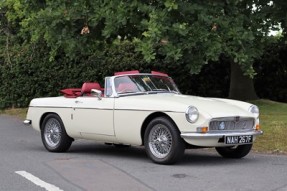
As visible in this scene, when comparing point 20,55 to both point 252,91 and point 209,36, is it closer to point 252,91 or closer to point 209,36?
point 252,91

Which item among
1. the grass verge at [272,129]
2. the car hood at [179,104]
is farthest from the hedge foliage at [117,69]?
the car hood at [179,104]

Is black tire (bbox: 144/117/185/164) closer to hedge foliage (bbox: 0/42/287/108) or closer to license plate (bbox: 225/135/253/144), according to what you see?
license plate (bbox: 225/135/253/144)

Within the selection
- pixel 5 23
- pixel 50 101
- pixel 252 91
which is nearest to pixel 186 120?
pixel 50 101

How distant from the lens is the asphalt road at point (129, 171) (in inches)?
275

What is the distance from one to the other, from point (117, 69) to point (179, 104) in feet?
41.0

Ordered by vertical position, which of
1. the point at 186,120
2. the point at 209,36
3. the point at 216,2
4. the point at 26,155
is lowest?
the point at 26,155

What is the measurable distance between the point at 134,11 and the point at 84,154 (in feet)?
15.7

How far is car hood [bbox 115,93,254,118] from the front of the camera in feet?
27.0

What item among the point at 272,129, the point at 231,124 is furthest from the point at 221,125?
the point at 272,129

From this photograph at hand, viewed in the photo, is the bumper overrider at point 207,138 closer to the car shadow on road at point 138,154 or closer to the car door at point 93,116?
the car shadow on road at point 138,154

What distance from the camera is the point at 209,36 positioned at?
1316cm

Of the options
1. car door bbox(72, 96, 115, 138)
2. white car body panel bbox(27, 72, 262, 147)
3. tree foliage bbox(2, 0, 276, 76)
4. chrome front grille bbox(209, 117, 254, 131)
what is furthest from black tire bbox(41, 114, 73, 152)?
tree foliage bbox(2, 0, 276, 76)

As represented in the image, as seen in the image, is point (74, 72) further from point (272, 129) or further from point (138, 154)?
point (138, 154)

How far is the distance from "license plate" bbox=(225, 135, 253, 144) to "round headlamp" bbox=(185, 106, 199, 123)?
60 cm
